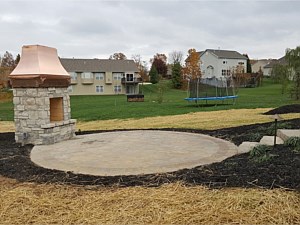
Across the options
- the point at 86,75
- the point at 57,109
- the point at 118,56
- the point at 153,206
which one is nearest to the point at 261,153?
the point at 153,206

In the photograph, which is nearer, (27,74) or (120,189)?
(120,189)

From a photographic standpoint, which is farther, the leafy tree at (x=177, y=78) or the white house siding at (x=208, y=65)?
the white house siding at (x=208, y=65)

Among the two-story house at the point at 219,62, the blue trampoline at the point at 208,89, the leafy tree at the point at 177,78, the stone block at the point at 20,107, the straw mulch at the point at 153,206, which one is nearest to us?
the straw mulch at the point at 153,206

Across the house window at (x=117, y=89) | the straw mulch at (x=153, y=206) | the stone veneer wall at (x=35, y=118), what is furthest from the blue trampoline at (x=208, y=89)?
the house window at (x=117, y=89)

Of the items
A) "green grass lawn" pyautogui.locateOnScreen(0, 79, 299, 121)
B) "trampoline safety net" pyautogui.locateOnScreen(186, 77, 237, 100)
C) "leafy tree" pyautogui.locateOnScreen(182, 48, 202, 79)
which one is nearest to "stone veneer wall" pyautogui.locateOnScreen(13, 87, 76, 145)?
"green grass lawn" pyautogui.locateOnScreen(0, 79, 299, 121)

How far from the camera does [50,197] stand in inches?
149

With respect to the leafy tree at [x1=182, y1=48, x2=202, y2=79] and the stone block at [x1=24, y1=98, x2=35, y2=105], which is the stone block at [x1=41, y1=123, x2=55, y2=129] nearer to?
the stone block at [x1=24, y1=98, x2=35, y2=105]

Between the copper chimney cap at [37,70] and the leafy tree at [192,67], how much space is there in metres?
42.0

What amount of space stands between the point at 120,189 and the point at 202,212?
1260mm

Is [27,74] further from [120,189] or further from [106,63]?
[106,63]

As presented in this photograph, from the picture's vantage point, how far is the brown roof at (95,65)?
4603cm

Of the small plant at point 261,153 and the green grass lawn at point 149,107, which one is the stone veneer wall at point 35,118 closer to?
the small plant at point 261,153

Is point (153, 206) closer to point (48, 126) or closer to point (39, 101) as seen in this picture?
point (48, 126)

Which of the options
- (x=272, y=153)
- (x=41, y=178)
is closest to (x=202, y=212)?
(x=272, y=153)
